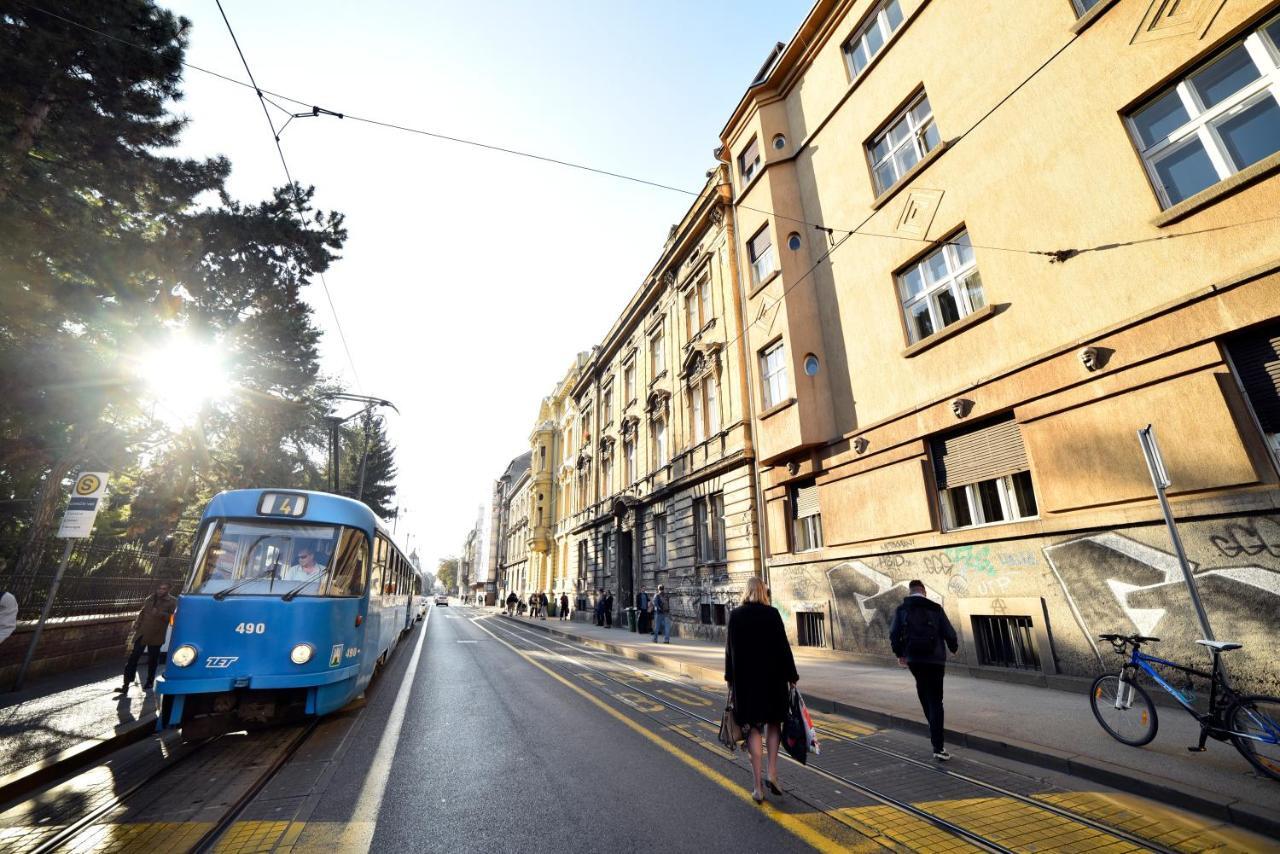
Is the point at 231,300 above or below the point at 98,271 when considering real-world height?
above

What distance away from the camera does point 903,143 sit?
12.3m

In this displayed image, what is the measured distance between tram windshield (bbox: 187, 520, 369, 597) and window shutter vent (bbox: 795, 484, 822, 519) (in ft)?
35.2

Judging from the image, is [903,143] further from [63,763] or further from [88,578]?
[88,578]

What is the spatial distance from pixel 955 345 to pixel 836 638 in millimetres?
6909

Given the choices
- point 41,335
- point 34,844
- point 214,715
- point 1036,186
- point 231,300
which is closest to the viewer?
point 34,844

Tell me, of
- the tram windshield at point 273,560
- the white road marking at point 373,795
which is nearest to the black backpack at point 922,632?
the white road marking at point 373,795

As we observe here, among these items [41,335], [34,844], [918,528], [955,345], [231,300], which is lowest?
[34,844]

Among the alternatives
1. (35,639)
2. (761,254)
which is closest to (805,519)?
(761,254)

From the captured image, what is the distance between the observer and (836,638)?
1202cm

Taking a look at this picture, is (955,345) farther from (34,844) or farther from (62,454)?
(62,454)

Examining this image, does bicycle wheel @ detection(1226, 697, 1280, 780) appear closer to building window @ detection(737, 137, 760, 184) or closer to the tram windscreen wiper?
the tram windscreen wiper

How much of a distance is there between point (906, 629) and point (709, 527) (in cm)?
1299

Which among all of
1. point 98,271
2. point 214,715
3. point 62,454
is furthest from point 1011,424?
point 62,454

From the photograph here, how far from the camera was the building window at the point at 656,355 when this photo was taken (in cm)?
2394
